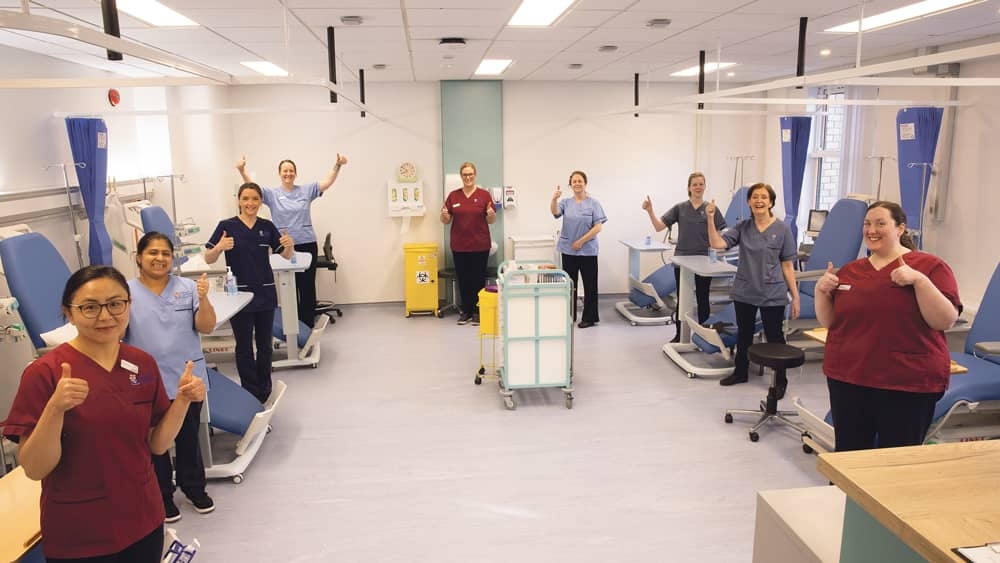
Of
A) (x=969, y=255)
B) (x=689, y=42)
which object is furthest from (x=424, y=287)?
(x=969, y=255)

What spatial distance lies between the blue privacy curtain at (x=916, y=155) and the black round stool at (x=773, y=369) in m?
2.11

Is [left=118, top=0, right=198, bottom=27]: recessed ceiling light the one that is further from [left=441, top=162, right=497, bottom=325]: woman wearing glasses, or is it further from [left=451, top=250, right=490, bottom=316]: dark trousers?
[left=451, top=250, right=490, bottom=316]: dark trousers

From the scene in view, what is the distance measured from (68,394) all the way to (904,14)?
4833 millimetres

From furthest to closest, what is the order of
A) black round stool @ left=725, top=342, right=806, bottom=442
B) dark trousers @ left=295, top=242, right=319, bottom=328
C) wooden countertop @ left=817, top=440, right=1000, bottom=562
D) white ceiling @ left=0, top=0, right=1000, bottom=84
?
dark trousers @ left=295, top=242, right=319, bottom=328
black round stool @ left=725, top=342, right=806, bottom=442
white ceiling @ left=0, top=0, right=1000, bottom=84
wooden countertop @ left=817, top=440, right=1000, bottom=562

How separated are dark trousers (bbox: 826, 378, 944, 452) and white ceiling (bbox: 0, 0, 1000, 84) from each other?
217cm

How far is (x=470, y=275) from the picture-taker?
698cm

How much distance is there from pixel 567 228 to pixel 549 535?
3.86 meters

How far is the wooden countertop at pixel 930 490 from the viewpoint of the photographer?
1.13 metres

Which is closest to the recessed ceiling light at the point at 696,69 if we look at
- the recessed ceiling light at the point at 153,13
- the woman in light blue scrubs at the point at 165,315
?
the recessed ceiling light at the point at 153,13

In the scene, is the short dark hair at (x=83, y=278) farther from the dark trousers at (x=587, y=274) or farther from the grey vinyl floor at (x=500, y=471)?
the dark trousers at (x=587, y=274)

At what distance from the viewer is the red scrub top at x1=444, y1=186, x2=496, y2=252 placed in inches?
265

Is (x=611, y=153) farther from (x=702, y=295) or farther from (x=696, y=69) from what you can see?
(x=702, y=295)

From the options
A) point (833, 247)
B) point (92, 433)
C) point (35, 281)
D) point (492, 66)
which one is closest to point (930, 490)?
point (92, 433)

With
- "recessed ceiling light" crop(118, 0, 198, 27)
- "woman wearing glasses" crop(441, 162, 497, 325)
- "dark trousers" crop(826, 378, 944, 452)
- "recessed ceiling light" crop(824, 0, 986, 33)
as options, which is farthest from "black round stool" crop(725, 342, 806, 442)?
"recessed ceiling light" crop(118, 0, 198, 27)
